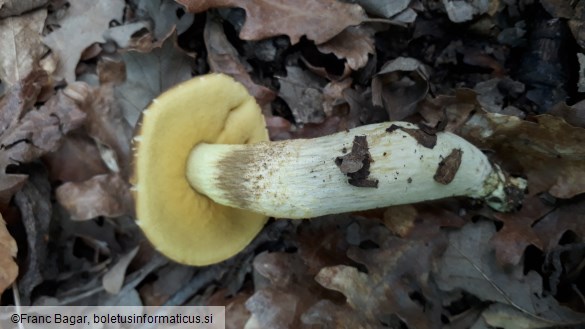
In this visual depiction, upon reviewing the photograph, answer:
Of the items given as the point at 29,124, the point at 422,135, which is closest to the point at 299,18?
the point at 422,135

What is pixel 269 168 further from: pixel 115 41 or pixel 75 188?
pixel 115 41

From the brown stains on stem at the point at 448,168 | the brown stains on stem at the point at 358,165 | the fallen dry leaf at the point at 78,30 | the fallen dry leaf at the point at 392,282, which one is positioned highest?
the fallen dry leaf at the point at 78,30

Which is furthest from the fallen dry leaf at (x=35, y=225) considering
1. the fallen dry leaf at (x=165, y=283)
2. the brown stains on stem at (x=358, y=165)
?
the brown stains on stem at (x=358, y=165)

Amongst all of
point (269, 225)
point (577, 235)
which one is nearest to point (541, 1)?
point (577, 235)

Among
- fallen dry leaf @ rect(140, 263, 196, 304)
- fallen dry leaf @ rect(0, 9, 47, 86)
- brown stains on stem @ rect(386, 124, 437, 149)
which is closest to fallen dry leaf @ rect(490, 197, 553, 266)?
brown stains on stem @ rect(386, 124, 437, 149)

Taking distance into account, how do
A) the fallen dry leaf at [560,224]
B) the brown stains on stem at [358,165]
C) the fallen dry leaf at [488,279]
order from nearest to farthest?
the brown stains on stem at [358,165] < the fallen dry leaf at [488,279] < the fallen dry leaf at [560,224]

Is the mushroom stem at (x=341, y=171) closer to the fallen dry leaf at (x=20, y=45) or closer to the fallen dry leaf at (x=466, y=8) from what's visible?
the fallen dry leaf at (x=466, y=8)

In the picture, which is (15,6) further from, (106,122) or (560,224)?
(560,224)
